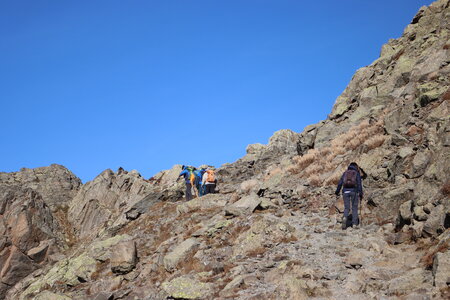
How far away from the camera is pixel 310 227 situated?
1647 centimetres

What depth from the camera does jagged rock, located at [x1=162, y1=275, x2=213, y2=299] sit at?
39.0 feet

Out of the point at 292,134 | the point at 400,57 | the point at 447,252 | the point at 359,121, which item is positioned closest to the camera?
the point at 447,252

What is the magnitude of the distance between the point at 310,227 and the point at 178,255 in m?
5.71

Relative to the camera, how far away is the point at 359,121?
3062cm

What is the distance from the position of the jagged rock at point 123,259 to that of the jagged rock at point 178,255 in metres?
2.23

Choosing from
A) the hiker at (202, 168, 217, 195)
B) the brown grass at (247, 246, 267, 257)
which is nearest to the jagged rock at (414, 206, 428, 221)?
the brown grass at (247, 246, 267, 257)

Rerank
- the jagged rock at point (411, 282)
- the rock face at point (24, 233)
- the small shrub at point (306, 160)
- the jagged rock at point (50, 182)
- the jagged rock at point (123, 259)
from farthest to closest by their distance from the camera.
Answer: the jagged rock at point (50, 182)
the rock face at point (24, 233)
the small shrub at point (306, 160)
the jagged rock at point (123, 259)
the jagged rock at point (411, 282)

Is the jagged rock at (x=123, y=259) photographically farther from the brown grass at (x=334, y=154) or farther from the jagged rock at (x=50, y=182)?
the jagged rock at (x=50, y=182)

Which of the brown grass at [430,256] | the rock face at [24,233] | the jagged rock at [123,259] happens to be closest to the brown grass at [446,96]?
the brown grass at [430,256]

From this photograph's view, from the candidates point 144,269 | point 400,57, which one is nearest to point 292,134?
point 400,57

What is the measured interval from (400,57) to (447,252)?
28460mm

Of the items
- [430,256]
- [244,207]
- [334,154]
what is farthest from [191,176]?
[430,256]

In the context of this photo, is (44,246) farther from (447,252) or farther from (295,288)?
(447,252)

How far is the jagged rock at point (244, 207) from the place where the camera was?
19.1 meters
